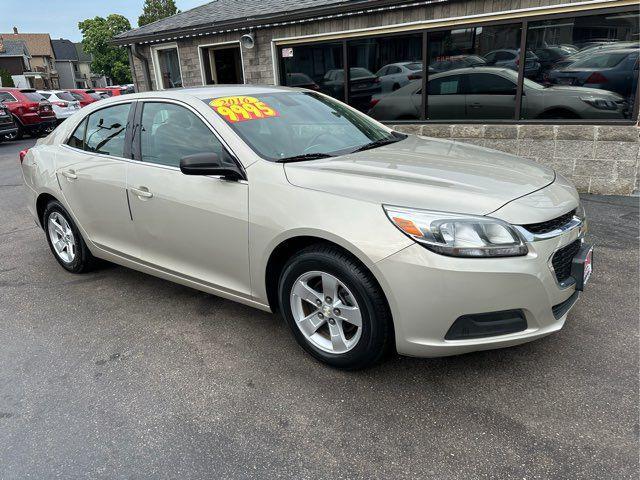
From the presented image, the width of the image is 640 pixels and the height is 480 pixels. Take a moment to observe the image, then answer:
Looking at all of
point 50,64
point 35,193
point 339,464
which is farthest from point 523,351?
point 50,64

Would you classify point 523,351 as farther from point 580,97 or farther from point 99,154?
point 580,97

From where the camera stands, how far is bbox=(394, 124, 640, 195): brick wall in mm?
6406

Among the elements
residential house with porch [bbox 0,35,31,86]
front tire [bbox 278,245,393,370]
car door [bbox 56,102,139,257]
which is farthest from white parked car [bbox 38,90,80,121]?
residential house with porch [bbox 0,35,31,86]

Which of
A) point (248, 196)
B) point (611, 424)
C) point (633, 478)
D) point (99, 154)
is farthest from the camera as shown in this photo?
point (99, 154)

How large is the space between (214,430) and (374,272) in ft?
3.71

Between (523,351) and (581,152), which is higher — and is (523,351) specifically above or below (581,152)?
below

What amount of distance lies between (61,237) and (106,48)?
70.1 m

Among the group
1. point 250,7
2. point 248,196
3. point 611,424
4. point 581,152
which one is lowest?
point 611,424

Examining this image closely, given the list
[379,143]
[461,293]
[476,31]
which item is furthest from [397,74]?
[461,293]

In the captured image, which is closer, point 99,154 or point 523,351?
point 523,351

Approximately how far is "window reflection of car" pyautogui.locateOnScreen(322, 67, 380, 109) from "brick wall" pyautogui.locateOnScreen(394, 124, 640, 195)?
228 cm

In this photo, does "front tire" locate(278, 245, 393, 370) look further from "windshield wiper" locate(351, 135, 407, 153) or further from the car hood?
"windshield wiper" locate(351, 135, 407, 153)

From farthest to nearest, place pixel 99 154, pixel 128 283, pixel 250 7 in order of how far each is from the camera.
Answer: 1. pixel 250 7
2. pixel 128 283
3. pixel 99 154

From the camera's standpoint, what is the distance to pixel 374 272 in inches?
96.5
